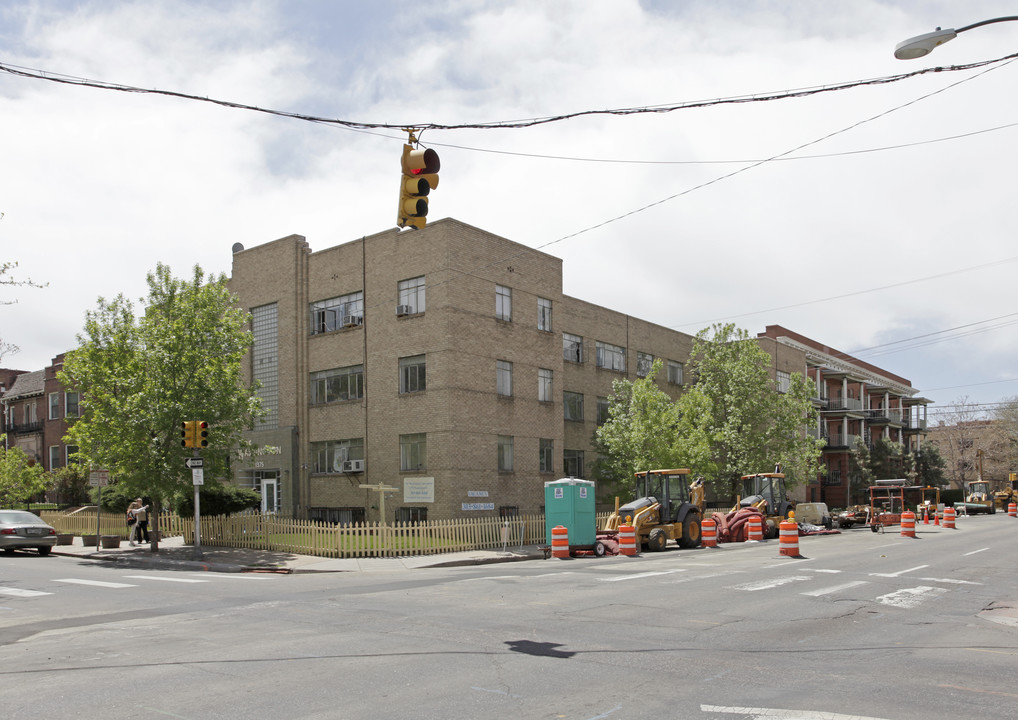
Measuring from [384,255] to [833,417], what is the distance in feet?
168

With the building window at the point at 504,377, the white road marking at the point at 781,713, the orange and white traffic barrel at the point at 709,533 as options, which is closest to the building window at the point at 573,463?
the building window at the point at 504,377

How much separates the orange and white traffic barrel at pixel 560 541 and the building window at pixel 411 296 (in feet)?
39.9

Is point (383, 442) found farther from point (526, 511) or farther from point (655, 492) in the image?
point (655, 492)

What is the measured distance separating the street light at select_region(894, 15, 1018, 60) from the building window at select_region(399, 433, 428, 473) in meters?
23.7

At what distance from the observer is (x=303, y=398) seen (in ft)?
121

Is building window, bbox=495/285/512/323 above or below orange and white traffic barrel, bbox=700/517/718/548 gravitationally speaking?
above

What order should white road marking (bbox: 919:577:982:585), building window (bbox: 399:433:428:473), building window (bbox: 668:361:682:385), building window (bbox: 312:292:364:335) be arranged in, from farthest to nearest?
building window (bbox: 668:361:682:385)
building window (bbox: 312:292:364:335)
building window (bbox: 399:433:428:473)
white road marking (bbox: 919:577:982:585)

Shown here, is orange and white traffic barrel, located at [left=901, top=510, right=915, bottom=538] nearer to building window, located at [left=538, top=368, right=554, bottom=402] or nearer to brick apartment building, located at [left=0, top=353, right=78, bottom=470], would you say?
building window, located at [left=538, top=368, right=554, bottom=402]

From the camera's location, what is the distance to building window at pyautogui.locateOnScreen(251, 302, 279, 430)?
3797cm

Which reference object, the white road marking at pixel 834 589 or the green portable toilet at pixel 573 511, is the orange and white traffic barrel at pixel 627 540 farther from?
the white road marking at pixel 834 589

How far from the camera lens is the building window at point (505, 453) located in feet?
111

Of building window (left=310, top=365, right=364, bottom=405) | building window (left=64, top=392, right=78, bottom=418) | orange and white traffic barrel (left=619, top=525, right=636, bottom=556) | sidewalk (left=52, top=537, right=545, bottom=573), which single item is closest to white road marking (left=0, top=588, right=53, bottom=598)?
sidewalk (left=52, top=537, right=545, bottom=573)

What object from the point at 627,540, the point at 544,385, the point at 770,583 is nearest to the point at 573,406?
the point at 544,385

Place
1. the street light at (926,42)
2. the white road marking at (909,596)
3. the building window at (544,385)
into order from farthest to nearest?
the building window at (544,385)
the white road marking at (909,596)
the street light at (926,42)
